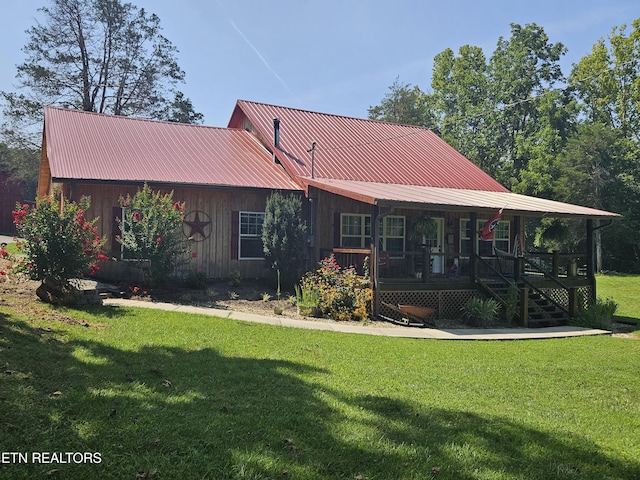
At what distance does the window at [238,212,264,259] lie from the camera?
14523 mm

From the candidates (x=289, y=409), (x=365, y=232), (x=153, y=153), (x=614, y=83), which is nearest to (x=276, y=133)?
(x=153, y=153)

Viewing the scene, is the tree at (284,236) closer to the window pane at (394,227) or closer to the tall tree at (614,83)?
the window pane at (394,227)

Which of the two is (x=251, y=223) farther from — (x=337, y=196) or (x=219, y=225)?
(x=337, y=196)

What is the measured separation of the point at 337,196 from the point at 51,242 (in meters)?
8.59

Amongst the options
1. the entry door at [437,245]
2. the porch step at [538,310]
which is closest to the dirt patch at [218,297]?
the porch step at [538,310]

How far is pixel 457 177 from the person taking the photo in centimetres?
1869

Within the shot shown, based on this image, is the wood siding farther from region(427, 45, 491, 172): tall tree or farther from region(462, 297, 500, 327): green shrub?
region(427, 45, 491, 172): tall tree

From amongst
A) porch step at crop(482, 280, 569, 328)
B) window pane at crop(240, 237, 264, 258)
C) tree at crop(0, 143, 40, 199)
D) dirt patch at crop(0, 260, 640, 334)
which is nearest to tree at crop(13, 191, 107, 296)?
dirt patch at crop(0, 260, 640, 334)

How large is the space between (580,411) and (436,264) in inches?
417

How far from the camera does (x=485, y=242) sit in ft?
56.6

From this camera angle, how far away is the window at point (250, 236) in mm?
14523

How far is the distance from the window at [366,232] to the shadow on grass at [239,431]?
10.0 metres

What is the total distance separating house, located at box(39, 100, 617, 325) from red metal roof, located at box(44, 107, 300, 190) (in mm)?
55

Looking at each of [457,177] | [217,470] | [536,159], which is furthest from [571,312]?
[536,159]
